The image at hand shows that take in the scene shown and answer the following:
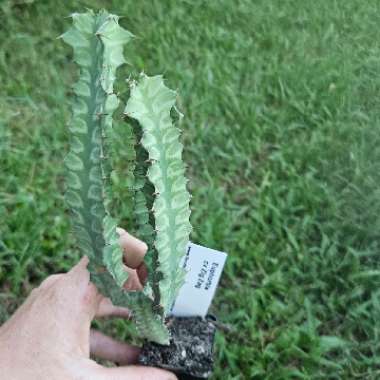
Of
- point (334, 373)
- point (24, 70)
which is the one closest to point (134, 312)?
point (334, 373)

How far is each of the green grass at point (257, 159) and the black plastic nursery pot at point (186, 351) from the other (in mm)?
469

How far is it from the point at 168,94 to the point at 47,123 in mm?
1448

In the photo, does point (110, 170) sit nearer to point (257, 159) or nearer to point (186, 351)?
point (186, 351)

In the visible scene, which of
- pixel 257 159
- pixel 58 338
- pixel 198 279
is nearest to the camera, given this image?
pixel 58 338

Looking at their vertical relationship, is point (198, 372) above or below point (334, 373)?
above

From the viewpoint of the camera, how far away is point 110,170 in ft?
3.46

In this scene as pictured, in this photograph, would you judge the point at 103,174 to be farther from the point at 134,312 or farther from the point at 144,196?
the point at 134,312

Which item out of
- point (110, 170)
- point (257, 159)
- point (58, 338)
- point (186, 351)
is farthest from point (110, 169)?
point (257, 159)

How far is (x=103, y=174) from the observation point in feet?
3.39

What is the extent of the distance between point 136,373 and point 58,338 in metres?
0.16

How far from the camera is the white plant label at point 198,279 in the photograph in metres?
1.28

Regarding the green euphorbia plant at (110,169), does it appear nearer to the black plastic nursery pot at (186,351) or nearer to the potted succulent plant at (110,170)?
the potted succulent plant at (110,170)

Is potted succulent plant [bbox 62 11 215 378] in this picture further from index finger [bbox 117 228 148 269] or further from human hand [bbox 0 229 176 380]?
index finger [bbox 117 228 148 269]

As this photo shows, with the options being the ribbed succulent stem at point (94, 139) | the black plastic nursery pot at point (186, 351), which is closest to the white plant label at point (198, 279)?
the black plastic nursery pot at point (186, 351)
